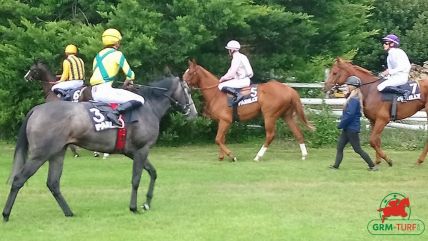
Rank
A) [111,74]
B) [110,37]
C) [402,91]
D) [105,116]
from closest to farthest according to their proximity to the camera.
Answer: [105,116] → [110,37] → [111,74] → [402,91]

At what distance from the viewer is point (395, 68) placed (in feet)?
53.1

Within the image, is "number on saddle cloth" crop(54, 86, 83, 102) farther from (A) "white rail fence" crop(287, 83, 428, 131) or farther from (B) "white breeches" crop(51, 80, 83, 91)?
(A) "white rail fence" crop(287, 83, 428, 131)

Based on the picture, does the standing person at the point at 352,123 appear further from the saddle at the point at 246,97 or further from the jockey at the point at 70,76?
the jockey at the point at 70,76

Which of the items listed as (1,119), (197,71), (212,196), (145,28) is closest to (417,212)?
(212,196)

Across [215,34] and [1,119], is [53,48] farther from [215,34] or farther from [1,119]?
[215,34]

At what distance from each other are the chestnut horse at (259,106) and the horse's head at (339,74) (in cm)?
84

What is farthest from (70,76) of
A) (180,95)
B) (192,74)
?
(180,95)

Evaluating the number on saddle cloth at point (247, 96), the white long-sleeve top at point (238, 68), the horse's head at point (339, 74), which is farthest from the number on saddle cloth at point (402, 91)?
the white long-sleeve top at point (238, 68)

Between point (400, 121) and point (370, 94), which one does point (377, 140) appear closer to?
point (370, 94)

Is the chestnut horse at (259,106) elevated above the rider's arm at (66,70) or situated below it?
below

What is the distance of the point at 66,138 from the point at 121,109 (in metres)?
0.97

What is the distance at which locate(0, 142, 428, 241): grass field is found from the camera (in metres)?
9.56

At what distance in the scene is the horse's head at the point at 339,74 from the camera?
1723 centimetres

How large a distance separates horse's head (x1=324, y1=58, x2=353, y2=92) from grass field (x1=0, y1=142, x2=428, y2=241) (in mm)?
1703
